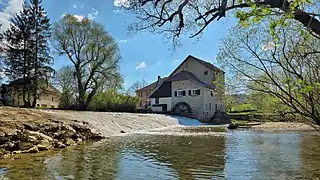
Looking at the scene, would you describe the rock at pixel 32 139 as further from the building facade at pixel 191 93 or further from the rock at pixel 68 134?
the building facade at pixel 191 93

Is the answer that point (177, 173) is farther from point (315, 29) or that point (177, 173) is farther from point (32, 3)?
point (32, 3)

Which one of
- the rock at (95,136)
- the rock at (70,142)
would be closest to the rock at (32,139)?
the rock at (70,142)

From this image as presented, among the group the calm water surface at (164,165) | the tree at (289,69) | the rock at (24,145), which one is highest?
the tree at (289,69)

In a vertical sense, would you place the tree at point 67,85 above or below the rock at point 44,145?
above

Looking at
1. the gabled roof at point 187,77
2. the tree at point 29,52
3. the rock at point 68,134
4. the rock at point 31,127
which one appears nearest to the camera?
the rock at point 31,127

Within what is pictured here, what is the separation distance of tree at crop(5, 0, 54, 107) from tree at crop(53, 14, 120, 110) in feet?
10.5

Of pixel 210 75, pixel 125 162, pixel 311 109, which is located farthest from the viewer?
pixel 210 75

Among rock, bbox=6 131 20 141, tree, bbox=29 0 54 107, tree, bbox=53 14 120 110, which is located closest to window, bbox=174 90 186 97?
tree, bbox=53 14 120 110

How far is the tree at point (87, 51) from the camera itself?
38469 mm

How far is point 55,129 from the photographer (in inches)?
615

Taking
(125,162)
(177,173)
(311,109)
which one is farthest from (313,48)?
(125,162)

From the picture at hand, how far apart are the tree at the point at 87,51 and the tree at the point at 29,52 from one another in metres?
3.20

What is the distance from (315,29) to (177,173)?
5.34 m

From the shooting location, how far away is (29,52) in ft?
111
